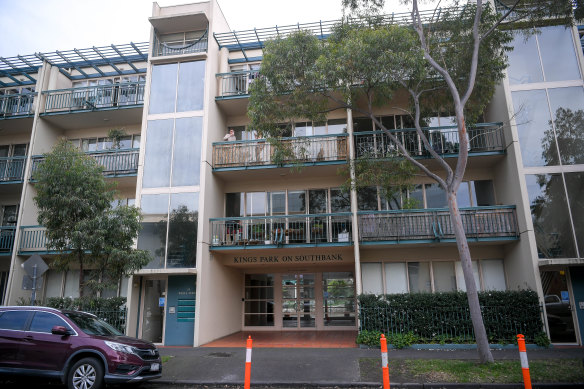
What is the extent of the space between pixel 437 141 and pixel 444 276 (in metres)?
5.23

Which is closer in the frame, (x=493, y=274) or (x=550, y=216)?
(x=550, y=216)

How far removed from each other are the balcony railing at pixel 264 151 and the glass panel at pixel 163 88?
8.53 ft

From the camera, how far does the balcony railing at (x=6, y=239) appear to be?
16.7 meters

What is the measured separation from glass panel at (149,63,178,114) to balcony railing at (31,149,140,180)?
→ 2.03 m

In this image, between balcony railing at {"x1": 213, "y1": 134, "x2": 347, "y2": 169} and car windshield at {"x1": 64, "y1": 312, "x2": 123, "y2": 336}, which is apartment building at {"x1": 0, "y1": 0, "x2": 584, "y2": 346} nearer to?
balcony railing at {"x1": 213, "y1": 134, "x2": 347, "y2": 169}

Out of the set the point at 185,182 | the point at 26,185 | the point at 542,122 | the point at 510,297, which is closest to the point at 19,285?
the point at 26,185

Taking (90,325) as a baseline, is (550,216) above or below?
above

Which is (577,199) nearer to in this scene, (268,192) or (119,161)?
(268,192)

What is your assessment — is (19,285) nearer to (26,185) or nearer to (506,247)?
(26,185)

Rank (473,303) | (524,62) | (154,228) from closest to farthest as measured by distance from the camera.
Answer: (473,303), (524,62), (154,228)

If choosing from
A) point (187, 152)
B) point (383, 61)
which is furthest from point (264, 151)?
point (383, 61)

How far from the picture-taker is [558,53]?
14172mm

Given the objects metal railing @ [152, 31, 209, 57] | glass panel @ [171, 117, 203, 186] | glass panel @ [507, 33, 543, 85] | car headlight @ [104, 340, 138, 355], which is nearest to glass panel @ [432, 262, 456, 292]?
glass panel @ [507, 33, 543, 85]

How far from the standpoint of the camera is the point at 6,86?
1995 centimetres
